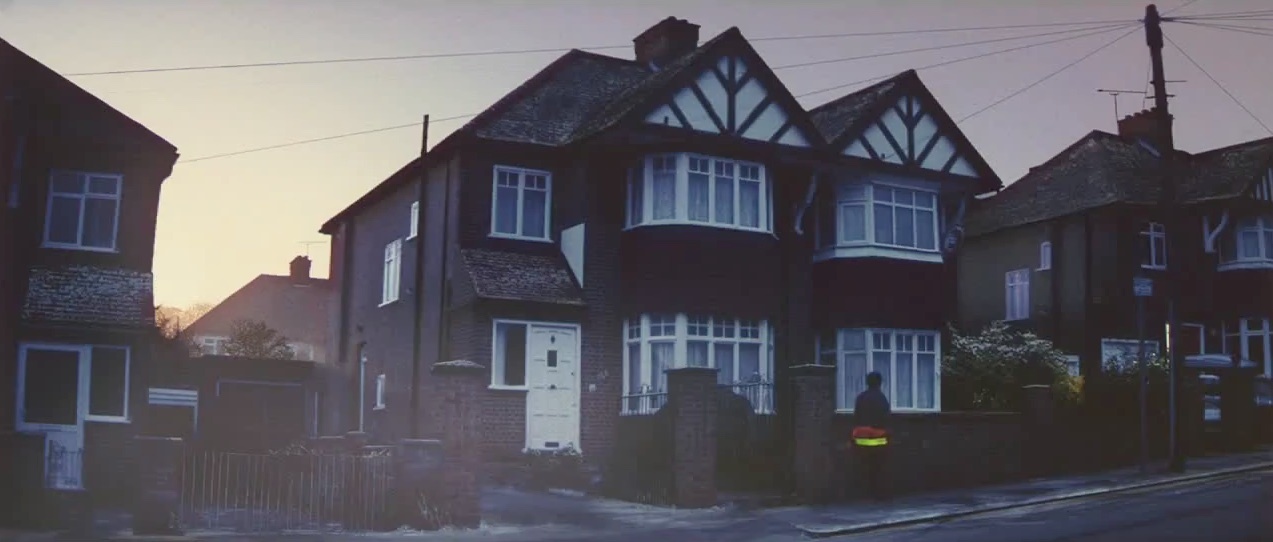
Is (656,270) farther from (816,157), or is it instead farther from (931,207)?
(931,207)

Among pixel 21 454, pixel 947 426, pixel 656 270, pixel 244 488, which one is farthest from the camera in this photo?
pixel 656 270

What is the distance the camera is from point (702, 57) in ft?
85.2

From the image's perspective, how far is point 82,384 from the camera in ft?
75.4

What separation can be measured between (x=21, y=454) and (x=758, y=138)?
1512 cm

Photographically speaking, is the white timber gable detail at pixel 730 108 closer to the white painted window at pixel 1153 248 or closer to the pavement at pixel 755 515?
the pavement at pixel 755 515

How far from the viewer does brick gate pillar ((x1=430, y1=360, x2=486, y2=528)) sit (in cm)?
1723

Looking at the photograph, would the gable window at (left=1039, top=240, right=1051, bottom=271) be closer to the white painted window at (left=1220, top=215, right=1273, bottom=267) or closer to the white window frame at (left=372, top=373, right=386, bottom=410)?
the white painted window at (left=1220, top=215, right=1273, bottom=267)

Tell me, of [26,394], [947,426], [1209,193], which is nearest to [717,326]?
[947,426]

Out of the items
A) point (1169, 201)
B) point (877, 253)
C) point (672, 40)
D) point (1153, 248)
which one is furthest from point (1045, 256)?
point (1169, 201)

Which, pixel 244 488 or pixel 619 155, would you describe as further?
pixel 619 155

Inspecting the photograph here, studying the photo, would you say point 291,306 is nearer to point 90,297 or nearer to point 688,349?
point 90,297

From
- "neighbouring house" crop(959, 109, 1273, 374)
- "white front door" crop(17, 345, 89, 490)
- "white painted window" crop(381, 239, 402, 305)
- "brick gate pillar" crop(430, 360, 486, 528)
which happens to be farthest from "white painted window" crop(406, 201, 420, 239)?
"neighbouring house" crop(959, 109, 1273, 374)

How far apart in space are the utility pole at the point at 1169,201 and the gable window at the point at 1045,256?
14047 mm

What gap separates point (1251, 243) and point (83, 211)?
1213 inches
